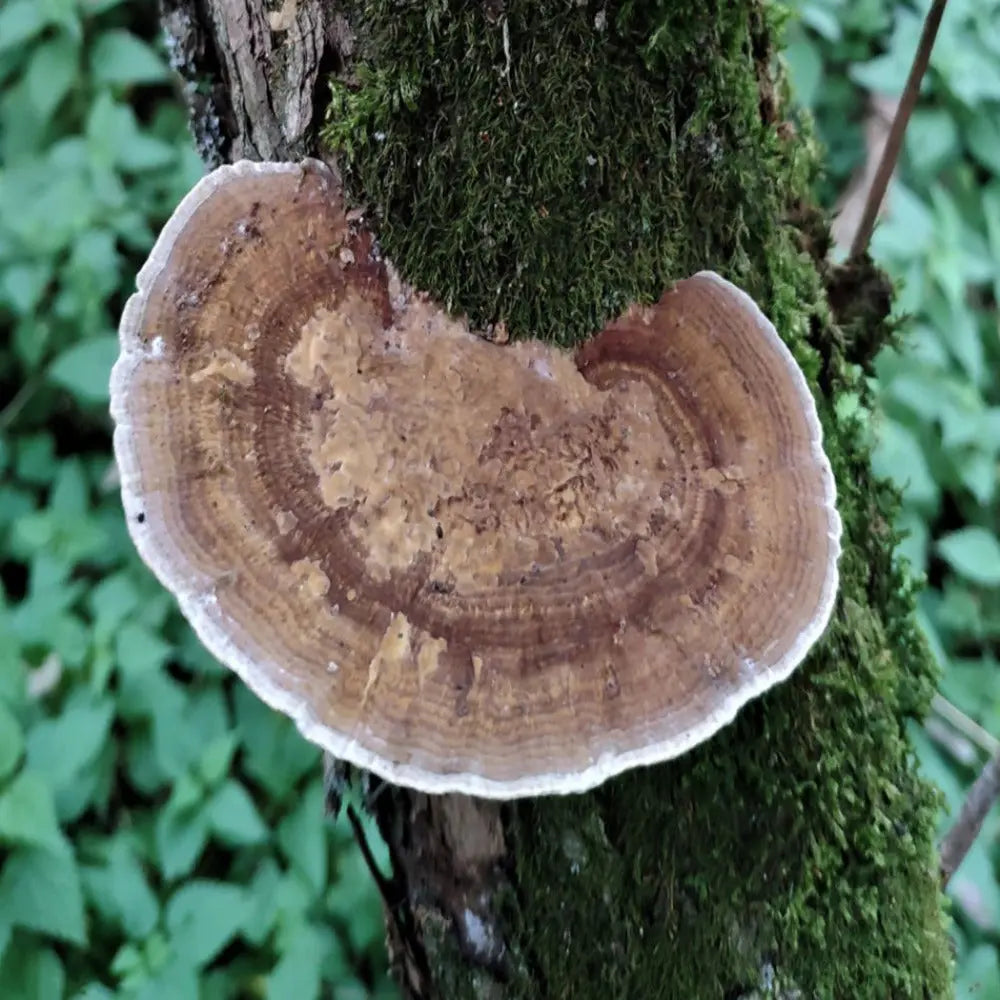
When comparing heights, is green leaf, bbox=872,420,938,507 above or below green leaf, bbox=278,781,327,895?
above

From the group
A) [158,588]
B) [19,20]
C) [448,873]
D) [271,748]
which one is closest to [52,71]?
[19,20]

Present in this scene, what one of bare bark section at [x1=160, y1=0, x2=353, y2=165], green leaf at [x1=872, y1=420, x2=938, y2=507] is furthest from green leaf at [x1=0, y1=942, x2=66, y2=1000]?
green leaf at [x1=872, y1=420, x2=938, y2=507]

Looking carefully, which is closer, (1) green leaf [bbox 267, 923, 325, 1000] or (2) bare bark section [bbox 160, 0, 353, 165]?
(2) bare bark section [bbox 160, 0, 353, 165]

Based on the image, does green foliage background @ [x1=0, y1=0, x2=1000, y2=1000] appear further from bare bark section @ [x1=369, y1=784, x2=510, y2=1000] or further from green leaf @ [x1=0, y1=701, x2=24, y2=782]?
bare bark section @ [x1=369, y1=784, x2=510, y2=1000]

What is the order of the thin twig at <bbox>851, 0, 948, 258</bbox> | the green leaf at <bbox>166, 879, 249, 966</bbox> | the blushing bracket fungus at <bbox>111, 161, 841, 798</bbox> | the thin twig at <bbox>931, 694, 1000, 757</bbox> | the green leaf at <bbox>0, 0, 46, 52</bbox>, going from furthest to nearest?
the green leaf at <bbox>0, 0, 46, 52</bbox> < the thin twig at <bbox>931, 694, 1000, 757</bbox> < the green leaf at <bbox>166, 879, 249, 966</bbox> < the thin twig at <bbox>851, 0, 948, 258</bbox> < the blushing bracket fungus at <bbox>111, 161, 841, 798</bbox>

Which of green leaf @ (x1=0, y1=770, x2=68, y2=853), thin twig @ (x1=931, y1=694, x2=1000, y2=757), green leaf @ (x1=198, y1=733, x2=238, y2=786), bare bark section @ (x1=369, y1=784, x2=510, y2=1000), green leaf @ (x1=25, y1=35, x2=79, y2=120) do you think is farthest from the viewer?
green leaf @ (x1=25, y1=35, x2=79, y2=120)

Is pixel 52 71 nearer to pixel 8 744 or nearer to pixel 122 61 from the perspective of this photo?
pixel 122 61

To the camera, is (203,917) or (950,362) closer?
(203,917)

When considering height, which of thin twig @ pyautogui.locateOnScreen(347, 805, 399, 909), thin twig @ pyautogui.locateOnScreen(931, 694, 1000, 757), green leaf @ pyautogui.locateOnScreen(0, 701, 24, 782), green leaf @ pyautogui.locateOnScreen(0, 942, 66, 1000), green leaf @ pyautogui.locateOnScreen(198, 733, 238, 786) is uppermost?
thin twig @ pyautogui.locateOnScreen(347, 805, 399, 909)
